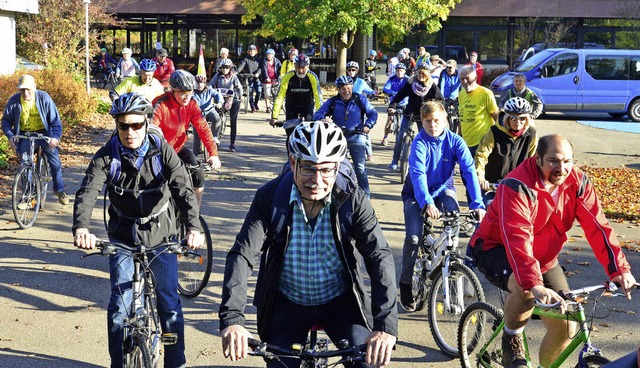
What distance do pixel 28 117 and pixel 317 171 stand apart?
7995mm

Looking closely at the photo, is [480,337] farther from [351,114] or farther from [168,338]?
[351,114]

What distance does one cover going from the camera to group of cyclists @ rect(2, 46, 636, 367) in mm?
3844

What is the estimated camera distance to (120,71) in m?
24.4

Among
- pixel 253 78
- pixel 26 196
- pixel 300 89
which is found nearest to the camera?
pixel 26 196

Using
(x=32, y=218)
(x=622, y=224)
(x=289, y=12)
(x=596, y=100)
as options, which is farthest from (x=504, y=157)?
(x=289, y=12)

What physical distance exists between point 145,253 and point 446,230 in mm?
2464

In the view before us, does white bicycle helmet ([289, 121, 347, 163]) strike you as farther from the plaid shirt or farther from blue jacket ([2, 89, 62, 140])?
blue jacket ([2, 89, 62, 140])

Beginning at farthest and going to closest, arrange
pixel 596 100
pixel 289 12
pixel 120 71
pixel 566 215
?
1. pixel 289 12
2. pixel 596 100
3. pixel 120 71
4. pixel 566 215

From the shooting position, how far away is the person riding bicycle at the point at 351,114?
38.5 feet

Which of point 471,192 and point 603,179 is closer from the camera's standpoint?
point 471,192

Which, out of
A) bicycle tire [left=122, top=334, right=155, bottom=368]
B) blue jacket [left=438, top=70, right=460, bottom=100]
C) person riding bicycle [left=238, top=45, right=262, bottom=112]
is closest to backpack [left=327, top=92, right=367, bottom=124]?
blue jacket [left=438, top=70, right=460, bottom=100]

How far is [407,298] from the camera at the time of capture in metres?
7.52

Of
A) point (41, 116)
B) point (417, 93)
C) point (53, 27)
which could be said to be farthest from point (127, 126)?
point (53, 27)

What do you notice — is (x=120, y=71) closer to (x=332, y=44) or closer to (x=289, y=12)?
(x=289, y=12)
